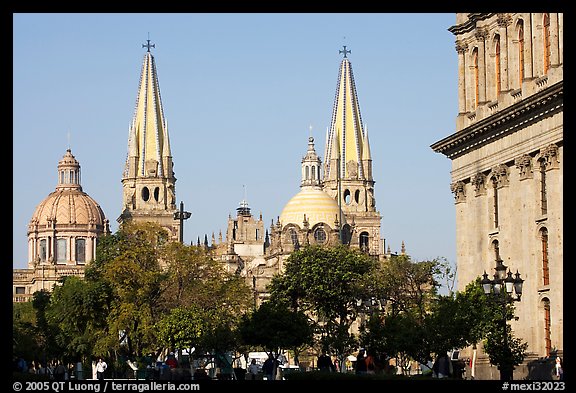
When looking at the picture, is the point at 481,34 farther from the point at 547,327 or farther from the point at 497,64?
the point at 547,327

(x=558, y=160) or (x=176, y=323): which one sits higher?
(x=558, y=160)

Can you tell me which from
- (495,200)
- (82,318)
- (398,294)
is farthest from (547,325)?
(398,294)

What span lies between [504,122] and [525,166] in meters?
2.61

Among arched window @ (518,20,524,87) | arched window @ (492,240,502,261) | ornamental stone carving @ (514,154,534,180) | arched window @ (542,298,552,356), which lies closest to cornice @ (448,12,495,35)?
arched window @ (518,20,524,87)

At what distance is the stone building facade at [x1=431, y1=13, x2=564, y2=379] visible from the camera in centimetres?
6209

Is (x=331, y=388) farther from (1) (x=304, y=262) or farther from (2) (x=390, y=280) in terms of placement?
(1) (x=304, y=262)

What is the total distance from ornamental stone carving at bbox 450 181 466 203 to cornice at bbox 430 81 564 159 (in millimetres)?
1338

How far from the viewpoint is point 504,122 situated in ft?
221

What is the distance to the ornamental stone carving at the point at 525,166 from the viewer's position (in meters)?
65.1

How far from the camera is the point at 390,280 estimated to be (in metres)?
99.6

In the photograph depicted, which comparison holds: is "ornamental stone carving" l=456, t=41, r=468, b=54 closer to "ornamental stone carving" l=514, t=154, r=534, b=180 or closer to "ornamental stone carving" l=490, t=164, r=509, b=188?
"ornamental stone carving" l=490, t=164, r=509, b=188

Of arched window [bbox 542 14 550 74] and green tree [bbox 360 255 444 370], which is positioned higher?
arched window [bbox 542 14 550 74]
